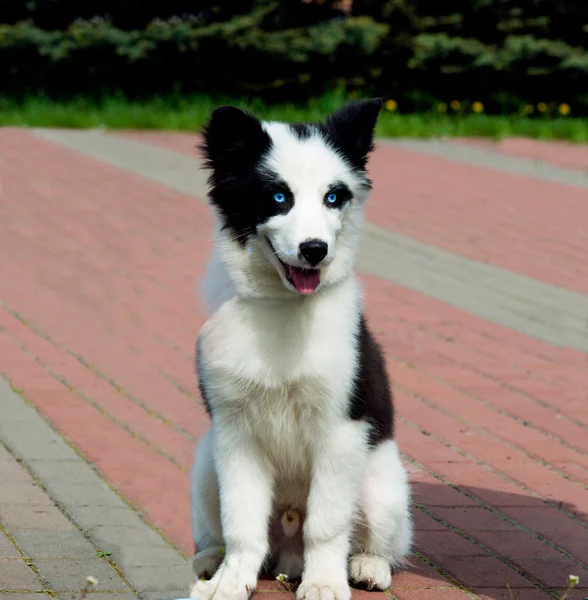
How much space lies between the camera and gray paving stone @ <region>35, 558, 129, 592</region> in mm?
3781

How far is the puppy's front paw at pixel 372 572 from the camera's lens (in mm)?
3936

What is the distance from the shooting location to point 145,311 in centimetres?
754

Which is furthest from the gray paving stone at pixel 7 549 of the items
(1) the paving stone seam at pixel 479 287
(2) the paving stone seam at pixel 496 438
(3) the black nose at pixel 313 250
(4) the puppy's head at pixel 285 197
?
(1) the paving stone seam at pixel 479 287

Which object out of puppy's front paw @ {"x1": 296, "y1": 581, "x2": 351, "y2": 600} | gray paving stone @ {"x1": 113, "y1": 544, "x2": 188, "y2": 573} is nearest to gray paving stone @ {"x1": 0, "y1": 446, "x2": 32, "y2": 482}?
gray paving stone @ {"x1": 113, "y1": 544, "x2": 188, "y2": 573}

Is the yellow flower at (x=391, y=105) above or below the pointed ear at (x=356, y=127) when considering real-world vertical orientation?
below

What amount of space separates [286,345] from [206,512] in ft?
2.44

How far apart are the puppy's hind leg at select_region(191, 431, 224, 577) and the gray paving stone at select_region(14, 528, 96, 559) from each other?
373 millimetres

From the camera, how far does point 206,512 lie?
4020 millimetres

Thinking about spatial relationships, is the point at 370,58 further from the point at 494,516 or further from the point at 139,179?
the point at 494,516

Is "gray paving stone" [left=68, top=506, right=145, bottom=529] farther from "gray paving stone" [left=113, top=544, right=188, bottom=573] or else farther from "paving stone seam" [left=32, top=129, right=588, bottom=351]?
"paving stone seam" [left=32, top=129, right=588, bottom=351]

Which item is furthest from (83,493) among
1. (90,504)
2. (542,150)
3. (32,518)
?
(542,150)

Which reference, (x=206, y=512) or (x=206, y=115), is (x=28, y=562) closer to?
(x=206, y=512)

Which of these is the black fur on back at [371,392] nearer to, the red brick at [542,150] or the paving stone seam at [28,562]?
the paving stone seam at [28,562]

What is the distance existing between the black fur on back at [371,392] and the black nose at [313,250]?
400 millimetres
